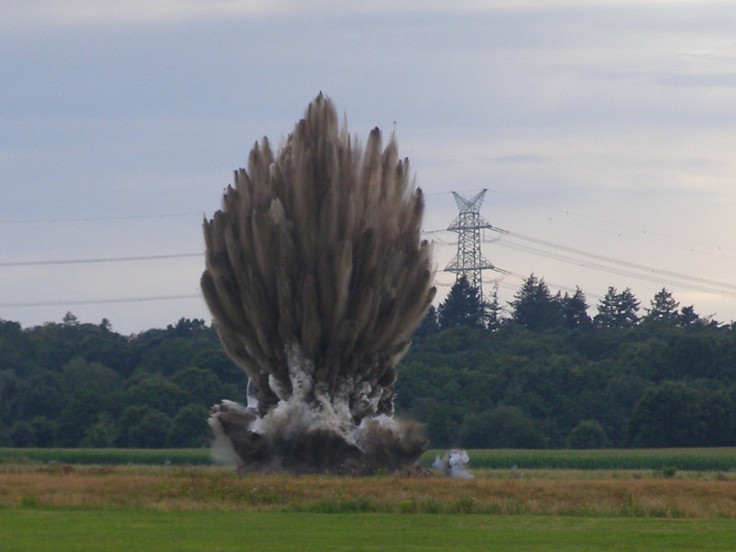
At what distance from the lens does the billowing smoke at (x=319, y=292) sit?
57281mm

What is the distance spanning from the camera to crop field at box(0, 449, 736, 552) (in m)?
31.8

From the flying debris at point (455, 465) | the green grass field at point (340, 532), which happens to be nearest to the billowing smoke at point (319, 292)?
the flying debris at point (455, 465)

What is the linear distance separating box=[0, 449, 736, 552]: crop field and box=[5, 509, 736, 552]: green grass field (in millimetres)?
44

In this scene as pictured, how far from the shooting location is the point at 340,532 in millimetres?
33875

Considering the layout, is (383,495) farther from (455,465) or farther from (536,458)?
(536,458)

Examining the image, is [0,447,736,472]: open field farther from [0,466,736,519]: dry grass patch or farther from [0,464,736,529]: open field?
[0,466,736,519]: dry grass patch

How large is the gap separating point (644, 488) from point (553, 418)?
6412 centimetres

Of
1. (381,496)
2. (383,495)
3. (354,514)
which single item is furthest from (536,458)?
(354,514)

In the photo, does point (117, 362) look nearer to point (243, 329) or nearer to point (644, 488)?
point (243, 329)

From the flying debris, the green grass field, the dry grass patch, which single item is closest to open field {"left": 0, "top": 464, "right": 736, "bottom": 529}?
the dry grass patch

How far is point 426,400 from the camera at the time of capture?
106750mm

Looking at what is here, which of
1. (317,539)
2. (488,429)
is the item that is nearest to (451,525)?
(317,539)

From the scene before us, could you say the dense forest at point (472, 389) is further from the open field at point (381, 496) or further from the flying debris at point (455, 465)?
the open field at point (381, 496)

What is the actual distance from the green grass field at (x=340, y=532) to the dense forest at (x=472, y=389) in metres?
62.8
